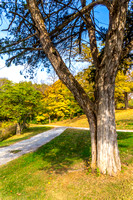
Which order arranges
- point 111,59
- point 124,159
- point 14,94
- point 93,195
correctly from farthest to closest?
1. point 14,94
2. point 124,159
3. point 111,59
4. point 93,195

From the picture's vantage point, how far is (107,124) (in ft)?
10.6

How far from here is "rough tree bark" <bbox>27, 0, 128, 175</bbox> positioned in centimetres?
318

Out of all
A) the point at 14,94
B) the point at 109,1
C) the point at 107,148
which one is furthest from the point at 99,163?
the point at 14,94

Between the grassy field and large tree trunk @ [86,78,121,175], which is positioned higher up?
large tree trunk @ [86,78,121,175]

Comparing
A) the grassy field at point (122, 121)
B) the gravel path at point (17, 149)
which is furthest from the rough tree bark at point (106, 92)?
the grassy field at point (122, 121)

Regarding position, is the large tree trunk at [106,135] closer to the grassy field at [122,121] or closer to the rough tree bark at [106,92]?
the rough tree bark at [106,92]

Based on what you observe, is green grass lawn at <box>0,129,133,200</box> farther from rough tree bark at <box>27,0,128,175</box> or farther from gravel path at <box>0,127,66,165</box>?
gravel path at <box>0,127,66,165</box>

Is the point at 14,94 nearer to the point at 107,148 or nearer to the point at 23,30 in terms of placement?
the point at 23,30

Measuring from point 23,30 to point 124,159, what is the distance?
6326mm

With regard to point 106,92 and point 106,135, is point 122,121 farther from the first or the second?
point 106,92

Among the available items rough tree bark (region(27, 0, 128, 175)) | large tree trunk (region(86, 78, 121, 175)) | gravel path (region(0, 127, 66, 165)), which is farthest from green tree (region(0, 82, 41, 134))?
large tree trunk (region(86, 78, 121, 175))

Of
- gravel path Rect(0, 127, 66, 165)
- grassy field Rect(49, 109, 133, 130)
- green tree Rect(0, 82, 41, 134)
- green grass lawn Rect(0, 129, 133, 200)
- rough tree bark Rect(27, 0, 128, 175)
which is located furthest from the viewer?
green tree Rect(0, 82, 41, 134)

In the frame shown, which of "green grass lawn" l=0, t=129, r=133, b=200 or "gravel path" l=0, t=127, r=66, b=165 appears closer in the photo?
"green grass lawn" l=0, t=129, r=133, b=200

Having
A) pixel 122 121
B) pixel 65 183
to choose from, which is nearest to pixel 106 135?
pixel 65 183
